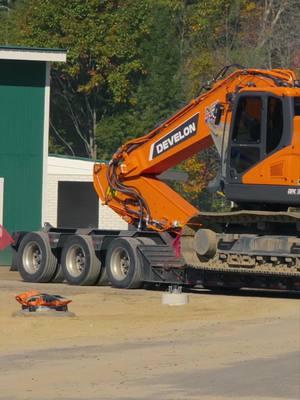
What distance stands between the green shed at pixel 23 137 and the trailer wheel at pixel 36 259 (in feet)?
20.3

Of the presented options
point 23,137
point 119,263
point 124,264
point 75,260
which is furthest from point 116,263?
point 23,137

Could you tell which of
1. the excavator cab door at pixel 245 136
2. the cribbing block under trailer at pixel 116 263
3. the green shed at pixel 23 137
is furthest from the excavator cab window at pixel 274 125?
the green shed at pixel 23 137

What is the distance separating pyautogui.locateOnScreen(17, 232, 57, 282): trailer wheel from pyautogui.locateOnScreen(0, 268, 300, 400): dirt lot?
12.8 feet

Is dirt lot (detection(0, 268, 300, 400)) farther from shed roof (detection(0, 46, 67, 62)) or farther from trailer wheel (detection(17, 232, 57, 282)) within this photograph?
shed roof (detection(0, 46, 67, 62))

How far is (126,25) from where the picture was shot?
65688mm

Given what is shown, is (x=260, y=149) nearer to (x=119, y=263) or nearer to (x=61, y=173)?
(x=119, y=263)

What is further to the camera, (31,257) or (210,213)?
(31,257)

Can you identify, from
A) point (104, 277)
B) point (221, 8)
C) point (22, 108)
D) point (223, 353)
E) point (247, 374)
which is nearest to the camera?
point (247, 374)

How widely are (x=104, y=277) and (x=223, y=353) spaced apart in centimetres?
1163

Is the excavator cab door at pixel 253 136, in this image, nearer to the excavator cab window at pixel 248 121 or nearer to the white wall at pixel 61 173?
the excavator cab window at pixel 248 121

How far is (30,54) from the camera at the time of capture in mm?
37781

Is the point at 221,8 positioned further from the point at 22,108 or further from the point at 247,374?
the point at 247,374

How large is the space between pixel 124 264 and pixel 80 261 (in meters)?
1.38

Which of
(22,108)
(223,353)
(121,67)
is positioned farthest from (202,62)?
(223,353)
